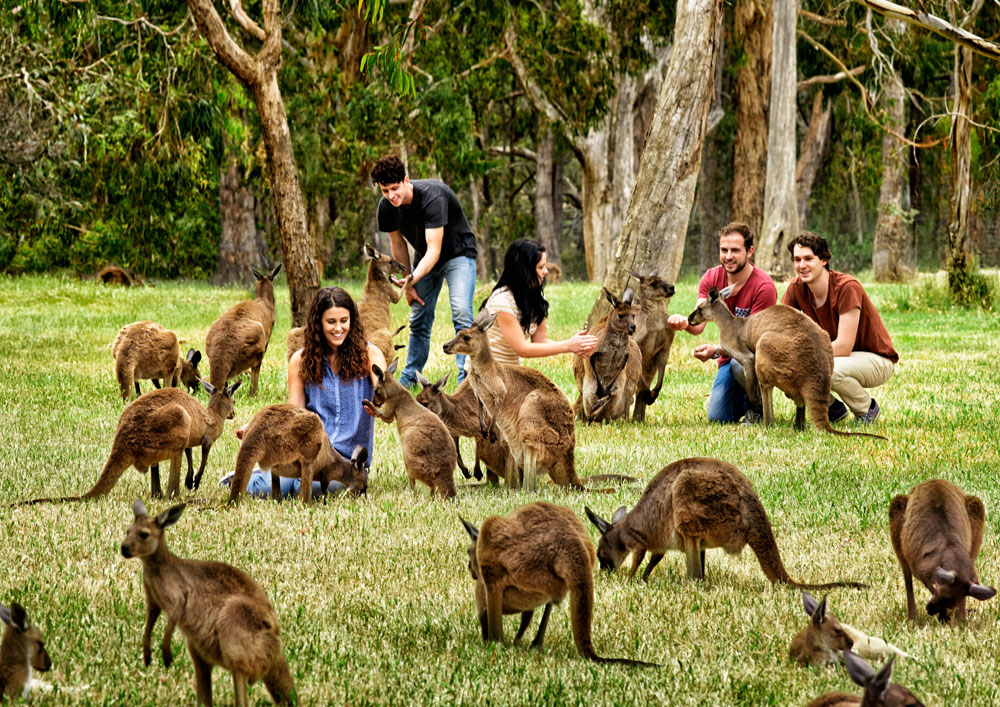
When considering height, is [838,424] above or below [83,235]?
below

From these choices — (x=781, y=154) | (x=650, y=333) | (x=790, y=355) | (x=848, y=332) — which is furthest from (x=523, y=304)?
(x=781, y=154)

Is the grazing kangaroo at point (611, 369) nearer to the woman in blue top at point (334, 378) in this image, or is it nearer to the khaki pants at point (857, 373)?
the khaki pants at point (857, 373)

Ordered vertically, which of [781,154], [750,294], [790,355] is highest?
[781,154]

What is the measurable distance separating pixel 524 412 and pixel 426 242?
4.09 metres

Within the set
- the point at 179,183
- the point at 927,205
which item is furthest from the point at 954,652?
the point at 927,205

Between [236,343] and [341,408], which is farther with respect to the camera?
[236,343]

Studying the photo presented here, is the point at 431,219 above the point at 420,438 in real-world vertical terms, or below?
above

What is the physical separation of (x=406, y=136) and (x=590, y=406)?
18014mm

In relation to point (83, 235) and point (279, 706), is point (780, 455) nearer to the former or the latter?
point (279, 706)

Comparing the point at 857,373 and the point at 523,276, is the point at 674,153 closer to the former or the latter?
the point at 857,373

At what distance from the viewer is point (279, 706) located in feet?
11.5

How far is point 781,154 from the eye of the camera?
75.4 feet

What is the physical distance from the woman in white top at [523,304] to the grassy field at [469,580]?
85cm

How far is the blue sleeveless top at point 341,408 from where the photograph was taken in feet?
22.6
